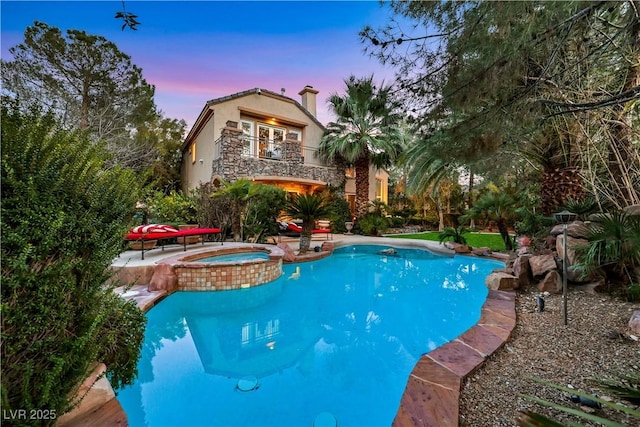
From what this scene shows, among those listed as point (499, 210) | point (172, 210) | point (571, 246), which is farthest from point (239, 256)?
point (499, 210)

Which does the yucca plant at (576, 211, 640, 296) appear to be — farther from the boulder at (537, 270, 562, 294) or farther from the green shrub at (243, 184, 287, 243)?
the green shrub at (243, 184, 287, 243)

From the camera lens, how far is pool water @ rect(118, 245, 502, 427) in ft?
9.46

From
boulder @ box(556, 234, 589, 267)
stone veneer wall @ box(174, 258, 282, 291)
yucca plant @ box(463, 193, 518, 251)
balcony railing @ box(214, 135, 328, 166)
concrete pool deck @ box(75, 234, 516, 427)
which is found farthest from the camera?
balcony railing @ box(214, 135, 328, 166)

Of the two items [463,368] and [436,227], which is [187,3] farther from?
[436,227]

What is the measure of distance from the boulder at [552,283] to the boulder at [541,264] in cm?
11

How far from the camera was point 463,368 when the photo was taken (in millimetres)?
2902

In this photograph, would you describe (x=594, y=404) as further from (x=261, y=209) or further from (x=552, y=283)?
(x=261, y=209)

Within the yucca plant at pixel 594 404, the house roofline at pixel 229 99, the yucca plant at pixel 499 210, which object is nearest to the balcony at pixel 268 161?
the house roofline at pixel 229 99

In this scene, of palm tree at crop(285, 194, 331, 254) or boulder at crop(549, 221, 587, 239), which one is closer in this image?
boulder at crop(549, 221, 587, 239)

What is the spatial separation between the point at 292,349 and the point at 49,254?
327cm

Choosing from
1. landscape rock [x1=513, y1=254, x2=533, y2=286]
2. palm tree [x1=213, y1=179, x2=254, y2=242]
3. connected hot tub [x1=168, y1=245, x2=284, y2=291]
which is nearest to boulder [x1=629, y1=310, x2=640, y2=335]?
landscape rock [x1=513, y1=254, x2=533, y2=286]

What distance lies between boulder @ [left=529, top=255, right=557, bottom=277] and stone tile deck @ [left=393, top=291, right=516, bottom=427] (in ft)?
6.82

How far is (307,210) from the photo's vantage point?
10.6 m

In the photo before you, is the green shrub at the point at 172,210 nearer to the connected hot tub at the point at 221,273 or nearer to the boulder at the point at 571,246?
the connected hot tub at the point at 221,273
